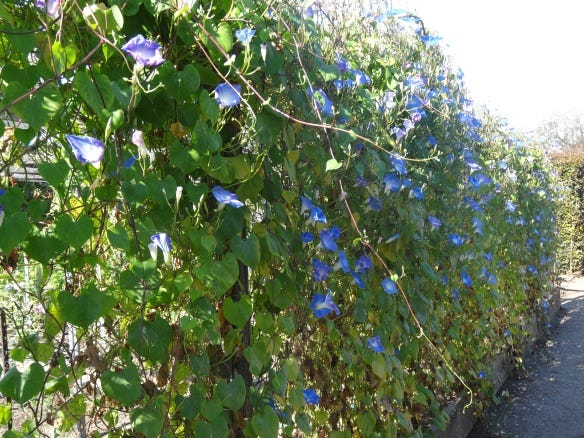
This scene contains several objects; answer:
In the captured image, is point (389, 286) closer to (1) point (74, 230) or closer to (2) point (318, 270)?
(2) point (318, 270)

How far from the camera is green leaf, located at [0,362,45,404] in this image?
1.07 meters

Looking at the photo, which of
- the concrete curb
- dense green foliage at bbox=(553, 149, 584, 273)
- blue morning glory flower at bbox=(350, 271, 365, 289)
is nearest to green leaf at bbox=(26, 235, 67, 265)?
blue morning glory flower at bbox=(350, 271, 365, 289)

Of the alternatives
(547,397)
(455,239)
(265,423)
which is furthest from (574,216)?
(265,423)

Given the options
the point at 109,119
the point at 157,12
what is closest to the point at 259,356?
the point at 109,119

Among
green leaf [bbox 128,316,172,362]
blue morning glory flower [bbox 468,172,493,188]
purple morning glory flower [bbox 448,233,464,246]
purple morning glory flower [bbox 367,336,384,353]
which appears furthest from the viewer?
blue morning glory flower [bbox 468,172,493,188]

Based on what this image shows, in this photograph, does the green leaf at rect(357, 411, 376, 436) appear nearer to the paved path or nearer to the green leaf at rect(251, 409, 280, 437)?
the green leaf at rect(251, 409, 280, 437)

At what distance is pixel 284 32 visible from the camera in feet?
5.41

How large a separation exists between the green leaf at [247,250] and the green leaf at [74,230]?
0.40 metres

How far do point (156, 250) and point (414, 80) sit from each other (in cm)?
167

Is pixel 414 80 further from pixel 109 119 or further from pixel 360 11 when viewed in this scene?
pixel 109 119

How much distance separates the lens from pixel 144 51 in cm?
110

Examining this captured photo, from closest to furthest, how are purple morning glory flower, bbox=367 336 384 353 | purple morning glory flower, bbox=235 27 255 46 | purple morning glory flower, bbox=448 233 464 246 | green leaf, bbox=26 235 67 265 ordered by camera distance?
green leaf, bbox=26 235 67 265 → purple morning glory flower, bbox=235 27 255 46 → purple morning glory flower, bbox=367 336 384 353 → purple morning glory flower, bbox=448 233 464 246

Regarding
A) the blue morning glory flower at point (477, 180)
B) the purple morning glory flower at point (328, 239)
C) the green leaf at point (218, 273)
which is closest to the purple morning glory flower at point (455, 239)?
the blue morning glory flower at point (477, 180)

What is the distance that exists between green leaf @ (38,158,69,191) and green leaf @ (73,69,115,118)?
110mm
